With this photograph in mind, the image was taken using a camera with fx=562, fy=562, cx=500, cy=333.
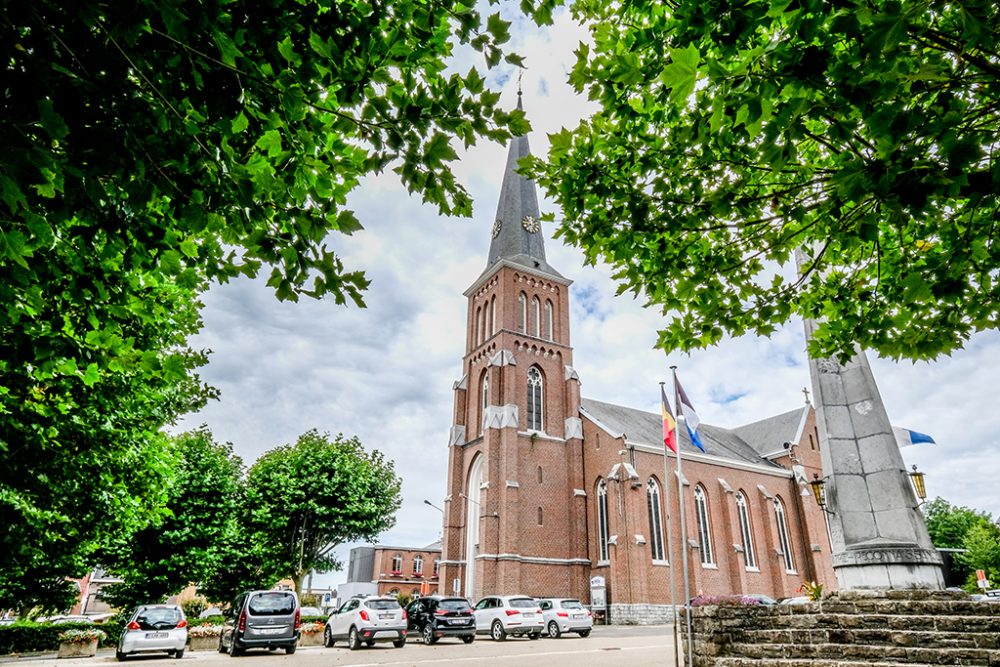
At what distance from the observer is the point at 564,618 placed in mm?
22188

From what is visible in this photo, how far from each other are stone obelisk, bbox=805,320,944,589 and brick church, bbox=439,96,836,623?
1854cm

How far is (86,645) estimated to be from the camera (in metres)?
19.1

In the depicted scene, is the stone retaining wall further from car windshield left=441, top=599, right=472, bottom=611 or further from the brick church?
the brick church

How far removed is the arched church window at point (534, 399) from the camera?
34.7m

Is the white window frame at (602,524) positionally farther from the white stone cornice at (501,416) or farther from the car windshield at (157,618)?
the car windshield at (157,618)

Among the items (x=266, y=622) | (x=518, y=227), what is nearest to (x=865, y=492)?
(x=266, y=622)

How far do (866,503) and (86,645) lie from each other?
23.7m

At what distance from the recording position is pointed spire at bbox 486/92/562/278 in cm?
3975

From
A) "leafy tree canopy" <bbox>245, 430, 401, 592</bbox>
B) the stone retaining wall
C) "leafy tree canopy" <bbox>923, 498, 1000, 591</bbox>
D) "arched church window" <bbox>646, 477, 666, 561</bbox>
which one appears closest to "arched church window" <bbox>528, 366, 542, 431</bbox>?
"arched church window" <bbox>646, 477, 666, 561</bbox>

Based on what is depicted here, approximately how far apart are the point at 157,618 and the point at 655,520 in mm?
25774

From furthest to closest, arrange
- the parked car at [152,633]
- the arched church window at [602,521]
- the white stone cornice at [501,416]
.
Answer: the white stone cornice at [501,416] < the arched church window at [602,521] < the parked car at [152,633]

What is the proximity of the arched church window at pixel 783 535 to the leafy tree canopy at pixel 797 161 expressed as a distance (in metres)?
39.3

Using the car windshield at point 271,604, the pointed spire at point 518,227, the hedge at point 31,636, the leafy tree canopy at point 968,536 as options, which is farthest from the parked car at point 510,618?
the leafy tree canopy at point 968,536

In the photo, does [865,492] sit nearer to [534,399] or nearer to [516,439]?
[516,439]
